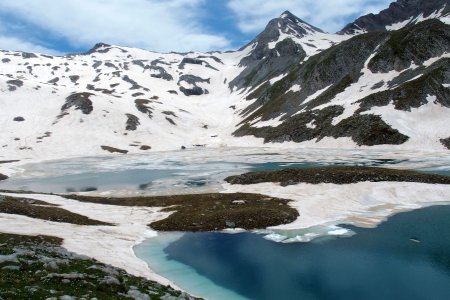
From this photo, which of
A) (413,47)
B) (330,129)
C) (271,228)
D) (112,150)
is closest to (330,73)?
(413,47)

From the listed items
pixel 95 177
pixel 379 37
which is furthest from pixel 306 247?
pixel 379 37

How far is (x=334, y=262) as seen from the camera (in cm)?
2981

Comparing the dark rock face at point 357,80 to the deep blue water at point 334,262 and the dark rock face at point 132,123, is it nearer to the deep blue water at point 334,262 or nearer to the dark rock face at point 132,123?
the dark rock face at point 132,123

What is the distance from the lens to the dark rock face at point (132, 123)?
598 ft

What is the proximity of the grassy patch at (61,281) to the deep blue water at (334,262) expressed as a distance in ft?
24.3

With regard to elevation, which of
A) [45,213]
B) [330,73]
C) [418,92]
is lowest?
[45,213]

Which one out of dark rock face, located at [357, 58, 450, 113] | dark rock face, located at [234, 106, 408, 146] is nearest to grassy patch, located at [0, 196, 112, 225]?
dark rock face, located at [234, 106, 408, 146]

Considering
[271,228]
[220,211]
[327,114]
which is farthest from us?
[327,114]

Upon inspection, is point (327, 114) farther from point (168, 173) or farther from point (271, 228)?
A: point (271, 228)

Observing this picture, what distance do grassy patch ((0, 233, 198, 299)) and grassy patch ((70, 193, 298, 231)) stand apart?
16855 mm

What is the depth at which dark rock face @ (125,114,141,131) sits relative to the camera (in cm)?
18235

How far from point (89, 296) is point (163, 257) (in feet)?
50.3

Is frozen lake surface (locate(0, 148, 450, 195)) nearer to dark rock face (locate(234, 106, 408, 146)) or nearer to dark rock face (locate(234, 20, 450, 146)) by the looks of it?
dark rock face (locate(234, 106, 408, 146))

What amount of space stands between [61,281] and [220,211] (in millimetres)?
26165
